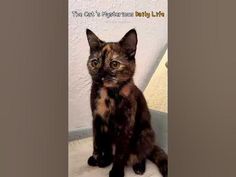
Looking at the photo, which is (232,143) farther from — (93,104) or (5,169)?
(5,169)

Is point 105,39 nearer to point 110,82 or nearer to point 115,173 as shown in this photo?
point 110,82

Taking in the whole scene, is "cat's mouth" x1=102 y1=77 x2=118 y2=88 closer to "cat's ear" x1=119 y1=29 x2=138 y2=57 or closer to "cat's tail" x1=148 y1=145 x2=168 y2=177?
"cat's ear" x1=119 y1=29 x2=138 y2=57

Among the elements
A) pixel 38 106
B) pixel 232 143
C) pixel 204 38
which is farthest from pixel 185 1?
pixel 38 106

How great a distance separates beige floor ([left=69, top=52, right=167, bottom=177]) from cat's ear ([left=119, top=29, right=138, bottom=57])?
5.2 inches

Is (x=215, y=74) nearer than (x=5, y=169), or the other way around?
(x=5, y=169)

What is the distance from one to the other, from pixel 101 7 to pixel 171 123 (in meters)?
0.57

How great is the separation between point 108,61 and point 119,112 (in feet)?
0.72

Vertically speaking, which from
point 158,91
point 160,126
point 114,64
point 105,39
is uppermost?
point 105,39

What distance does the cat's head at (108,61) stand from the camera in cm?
149

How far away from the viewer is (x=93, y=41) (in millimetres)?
1488

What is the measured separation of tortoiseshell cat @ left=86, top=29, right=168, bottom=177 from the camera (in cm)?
149

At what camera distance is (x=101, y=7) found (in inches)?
58.6

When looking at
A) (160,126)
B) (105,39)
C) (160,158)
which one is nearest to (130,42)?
(105,39)

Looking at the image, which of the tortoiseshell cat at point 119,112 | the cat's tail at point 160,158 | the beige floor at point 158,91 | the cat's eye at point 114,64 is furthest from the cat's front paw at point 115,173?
the cat's eye at point 114,64
